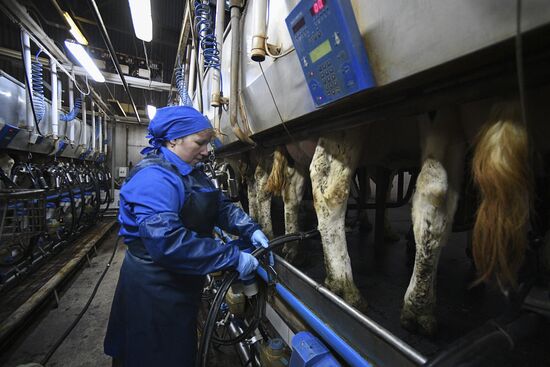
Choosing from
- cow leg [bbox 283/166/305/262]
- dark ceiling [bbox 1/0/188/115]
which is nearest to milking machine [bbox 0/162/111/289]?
cow leg [bbox 283/166/305/262]

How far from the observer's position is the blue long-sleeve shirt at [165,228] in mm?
951

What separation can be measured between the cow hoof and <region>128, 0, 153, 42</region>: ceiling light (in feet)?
10.6

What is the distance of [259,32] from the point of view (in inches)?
44.3

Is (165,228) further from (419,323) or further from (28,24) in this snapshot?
(28,24)

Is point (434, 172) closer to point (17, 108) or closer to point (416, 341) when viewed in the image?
point (416, 341)

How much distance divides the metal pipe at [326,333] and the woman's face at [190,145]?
82 cm

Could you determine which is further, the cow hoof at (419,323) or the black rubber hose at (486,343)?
the cow hoof at (419,323)

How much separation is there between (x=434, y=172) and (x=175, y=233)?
96 centimetres

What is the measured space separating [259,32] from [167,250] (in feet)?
3.34

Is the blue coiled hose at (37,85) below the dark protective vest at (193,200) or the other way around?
the other way around

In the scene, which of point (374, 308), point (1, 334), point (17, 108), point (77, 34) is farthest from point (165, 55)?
point (374, 308)

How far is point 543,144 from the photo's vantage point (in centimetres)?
76

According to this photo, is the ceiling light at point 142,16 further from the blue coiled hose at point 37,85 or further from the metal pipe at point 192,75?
the blue coiled hose at point 37,85

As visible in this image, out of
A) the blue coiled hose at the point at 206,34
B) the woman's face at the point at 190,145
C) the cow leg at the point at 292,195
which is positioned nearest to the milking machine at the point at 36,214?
the woman's face at the point at 190,145
